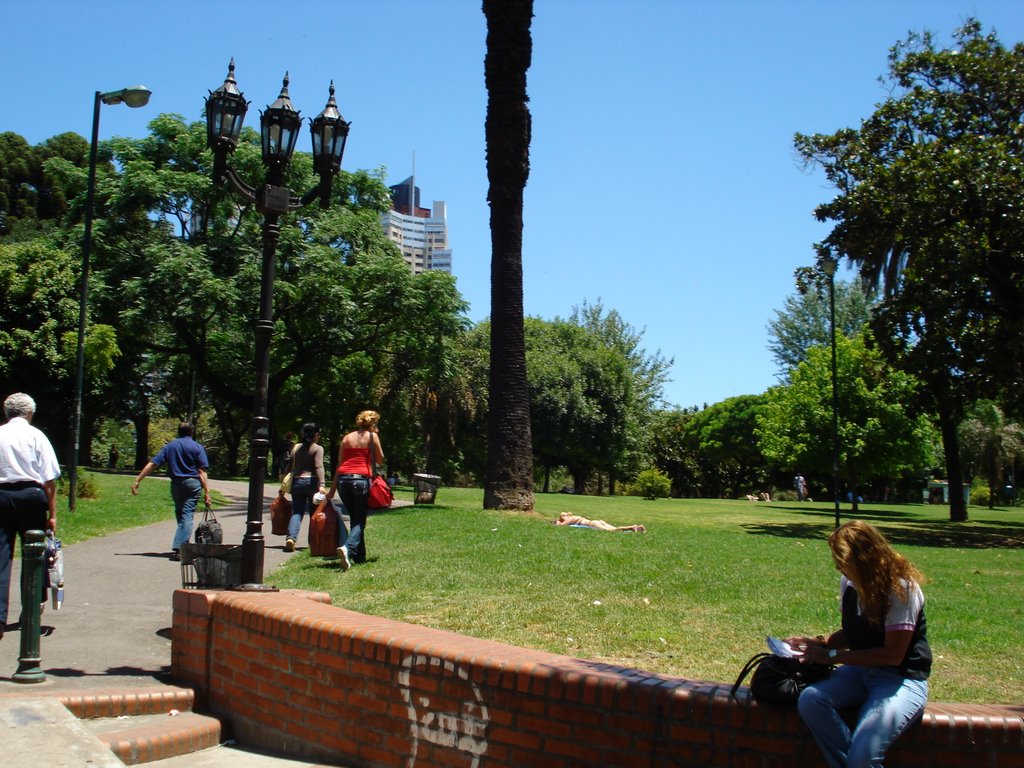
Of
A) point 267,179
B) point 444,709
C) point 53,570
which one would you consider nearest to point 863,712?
point 444,709

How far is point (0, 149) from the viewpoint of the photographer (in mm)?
48469

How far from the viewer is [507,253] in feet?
65.0

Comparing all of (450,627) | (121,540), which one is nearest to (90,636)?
(450,627)

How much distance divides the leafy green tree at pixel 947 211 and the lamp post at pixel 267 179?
17.4 meters

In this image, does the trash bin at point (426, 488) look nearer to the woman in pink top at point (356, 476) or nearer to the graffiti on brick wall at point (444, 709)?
the woman in pink top at point (356, 476)

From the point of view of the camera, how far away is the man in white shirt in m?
7.07

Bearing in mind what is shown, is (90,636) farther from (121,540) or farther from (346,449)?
(121,540)

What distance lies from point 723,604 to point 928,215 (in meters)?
17.0

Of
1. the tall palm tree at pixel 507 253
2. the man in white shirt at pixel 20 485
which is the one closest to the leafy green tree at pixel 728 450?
the tall palm tree at pixel 507 253

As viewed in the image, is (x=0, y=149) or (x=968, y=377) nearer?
(x=968, y=377)

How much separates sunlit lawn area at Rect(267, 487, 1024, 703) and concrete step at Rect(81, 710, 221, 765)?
213 cm

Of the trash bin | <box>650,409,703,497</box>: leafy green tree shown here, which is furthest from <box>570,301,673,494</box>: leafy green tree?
the trash bin

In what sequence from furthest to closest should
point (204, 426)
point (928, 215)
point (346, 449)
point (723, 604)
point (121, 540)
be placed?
point (204, 426) < point (928, 215) < point (121, 540) < point (346, 449) < point (723, 604)

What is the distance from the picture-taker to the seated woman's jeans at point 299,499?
13266 millimetres
